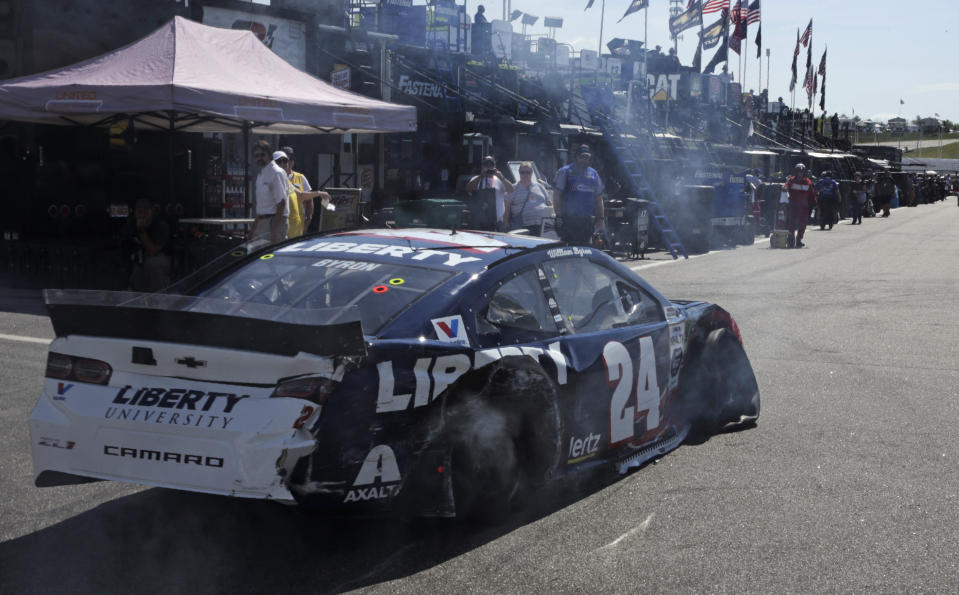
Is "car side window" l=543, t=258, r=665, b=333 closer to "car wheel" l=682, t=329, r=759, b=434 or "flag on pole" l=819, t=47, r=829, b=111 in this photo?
"car wheel" l=682, t=329, r=759, b=434

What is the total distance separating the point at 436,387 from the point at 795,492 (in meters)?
1.98

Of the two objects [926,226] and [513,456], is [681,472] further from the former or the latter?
[926,226]

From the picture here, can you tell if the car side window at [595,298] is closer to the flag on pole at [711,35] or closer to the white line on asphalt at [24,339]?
the white line on asphalt at [24,339]

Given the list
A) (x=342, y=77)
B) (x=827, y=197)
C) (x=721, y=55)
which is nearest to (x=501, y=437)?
(x=342, y=77)

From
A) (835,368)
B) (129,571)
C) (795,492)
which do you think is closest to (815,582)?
(795,492)

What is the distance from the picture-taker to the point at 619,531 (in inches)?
169

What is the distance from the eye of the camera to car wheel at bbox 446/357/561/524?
13.4 feet

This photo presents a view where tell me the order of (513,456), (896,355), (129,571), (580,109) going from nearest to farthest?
1. (129,571)
2. (513,456)
3. (896,355)
4. (580,109)

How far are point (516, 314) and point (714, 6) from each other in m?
33.1

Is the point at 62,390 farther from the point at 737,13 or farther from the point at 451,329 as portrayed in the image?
the point at 737,13

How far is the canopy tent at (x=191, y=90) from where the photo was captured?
440 inches

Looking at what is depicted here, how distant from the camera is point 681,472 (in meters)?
5.19

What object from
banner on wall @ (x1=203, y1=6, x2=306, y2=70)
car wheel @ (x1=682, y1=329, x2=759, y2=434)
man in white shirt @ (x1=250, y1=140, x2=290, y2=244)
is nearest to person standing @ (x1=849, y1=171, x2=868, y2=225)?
banner on wall @ (x1=203, y1=6, x2=306, y2=70)

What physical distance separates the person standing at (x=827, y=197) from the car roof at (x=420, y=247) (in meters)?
26.6
